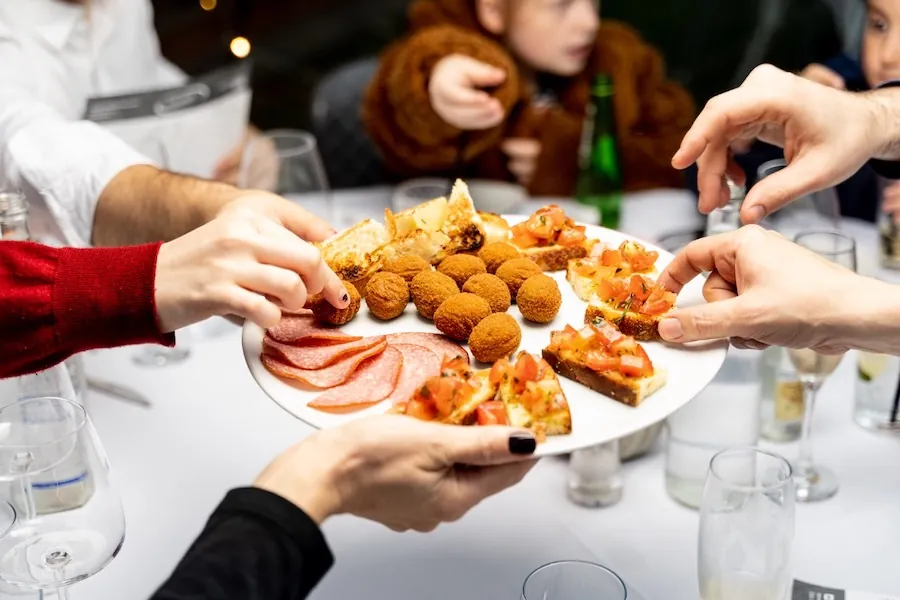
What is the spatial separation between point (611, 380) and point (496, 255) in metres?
0.38

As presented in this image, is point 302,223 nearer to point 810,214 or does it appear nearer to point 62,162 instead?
point 62,162

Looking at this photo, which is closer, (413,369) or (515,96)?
(413,369)

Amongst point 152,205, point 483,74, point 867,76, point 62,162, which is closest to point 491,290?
point 152,205

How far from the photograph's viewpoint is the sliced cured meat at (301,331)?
1.25 meters

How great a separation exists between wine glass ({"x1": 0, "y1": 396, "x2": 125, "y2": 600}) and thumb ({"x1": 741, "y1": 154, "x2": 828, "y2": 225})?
990 mm

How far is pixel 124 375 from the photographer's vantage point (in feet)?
5.77

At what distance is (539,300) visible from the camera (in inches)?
50.8

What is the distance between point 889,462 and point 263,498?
105 cm

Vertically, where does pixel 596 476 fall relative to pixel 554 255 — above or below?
below

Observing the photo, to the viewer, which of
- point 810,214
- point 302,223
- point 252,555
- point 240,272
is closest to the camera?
point 252,555

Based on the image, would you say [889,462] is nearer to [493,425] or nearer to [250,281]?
[493,425]

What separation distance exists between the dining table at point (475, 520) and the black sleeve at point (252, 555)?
0.31 meters

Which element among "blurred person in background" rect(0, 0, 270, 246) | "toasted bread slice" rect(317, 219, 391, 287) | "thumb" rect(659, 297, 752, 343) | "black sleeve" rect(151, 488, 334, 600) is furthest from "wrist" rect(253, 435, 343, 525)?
"blurred person in background" rect(0, 0, 270, 246)

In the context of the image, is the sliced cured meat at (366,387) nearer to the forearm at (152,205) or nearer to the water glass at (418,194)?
the forearm at (152,205)
